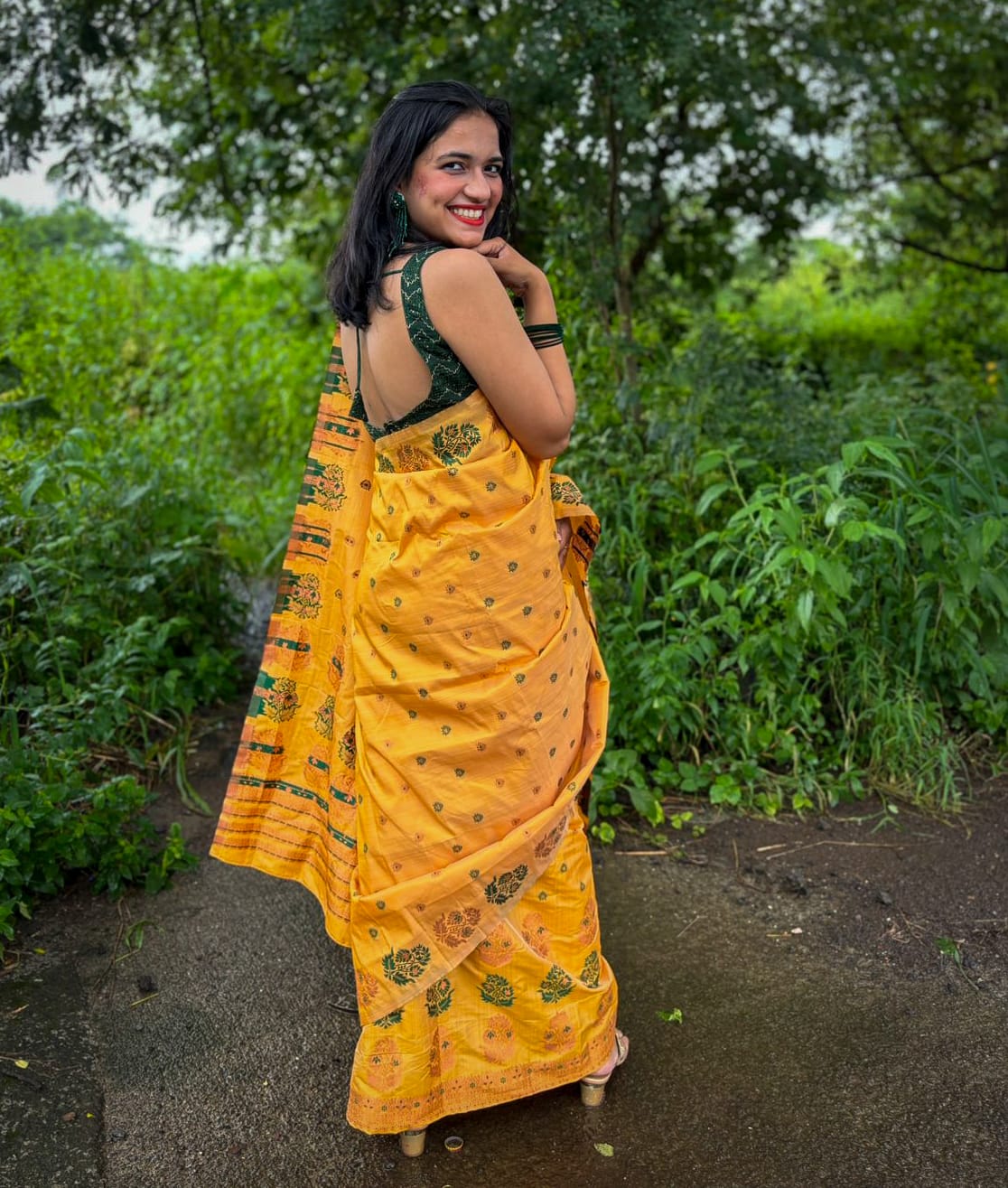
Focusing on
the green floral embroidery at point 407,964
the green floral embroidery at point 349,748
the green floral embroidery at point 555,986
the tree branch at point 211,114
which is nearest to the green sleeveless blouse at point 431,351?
the green floral embroidery at point 349,748

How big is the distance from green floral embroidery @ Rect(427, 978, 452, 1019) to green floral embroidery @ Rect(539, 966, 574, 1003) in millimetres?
177

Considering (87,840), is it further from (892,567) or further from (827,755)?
(892,567)

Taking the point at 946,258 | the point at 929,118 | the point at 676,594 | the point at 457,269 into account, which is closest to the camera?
the point at 457,269

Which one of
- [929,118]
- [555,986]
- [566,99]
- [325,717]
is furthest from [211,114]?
[555,986]

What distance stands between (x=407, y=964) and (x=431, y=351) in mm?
1088

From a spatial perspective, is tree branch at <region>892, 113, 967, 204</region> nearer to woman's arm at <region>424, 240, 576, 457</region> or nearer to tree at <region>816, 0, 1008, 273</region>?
tree at <region>816, 0, 1008, 273</region>

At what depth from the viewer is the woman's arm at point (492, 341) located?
1973 millimetres

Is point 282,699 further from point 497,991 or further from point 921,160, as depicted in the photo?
point 921,160

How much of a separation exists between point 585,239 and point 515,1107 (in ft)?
10.6

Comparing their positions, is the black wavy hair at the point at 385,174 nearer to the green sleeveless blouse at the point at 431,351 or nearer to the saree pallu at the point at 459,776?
the green sleeveless blouse at the point at 431,351

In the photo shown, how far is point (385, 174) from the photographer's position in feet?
6.79

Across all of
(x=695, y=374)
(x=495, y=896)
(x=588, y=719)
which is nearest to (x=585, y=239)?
(x=695, y=374)

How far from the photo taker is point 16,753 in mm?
→ 3119

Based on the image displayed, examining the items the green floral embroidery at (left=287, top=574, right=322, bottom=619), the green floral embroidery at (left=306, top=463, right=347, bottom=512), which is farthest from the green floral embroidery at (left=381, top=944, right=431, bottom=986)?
the green floral embroidery at (left=306, top=463, right=347, bottom=512)
